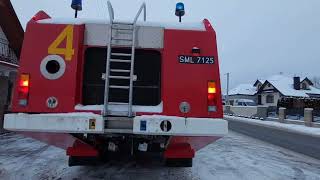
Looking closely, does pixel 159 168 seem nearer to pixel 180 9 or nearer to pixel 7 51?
pixel 180 9

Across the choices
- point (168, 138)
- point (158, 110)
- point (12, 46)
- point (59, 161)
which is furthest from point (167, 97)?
point (12, 46)

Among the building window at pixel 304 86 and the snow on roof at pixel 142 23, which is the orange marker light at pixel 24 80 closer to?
the snow on roof at pixel 142 23

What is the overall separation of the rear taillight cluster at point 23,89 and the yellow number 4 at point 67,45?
50 centimetres

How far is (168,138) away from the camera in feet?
19.4

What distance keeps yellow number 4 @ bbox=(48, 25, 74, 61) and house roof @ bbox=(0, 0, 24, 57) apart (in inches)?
517

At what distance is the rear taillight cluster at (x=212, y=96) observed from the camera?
5875 mm

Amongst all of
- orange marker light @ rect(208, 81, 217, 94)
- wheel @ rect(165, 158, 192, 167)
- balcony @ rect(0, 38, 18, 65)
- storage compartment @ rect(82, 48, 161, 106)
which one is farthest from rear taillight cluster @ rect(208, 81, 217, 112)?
balcony @ rect(0, 38, 18, 65)

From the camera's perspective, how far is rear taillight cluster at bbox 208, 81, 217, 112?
5875 millimetres

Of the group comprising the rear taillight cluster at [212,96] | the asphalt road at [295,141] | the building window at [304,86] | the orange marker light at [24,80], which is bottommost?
the asphalt road at [295,141]

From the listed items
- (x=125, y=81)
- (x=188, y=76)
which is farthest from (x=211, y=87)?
(x=125, y=81)

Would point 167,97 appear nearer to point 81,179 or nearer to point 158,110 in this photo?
point 158,110

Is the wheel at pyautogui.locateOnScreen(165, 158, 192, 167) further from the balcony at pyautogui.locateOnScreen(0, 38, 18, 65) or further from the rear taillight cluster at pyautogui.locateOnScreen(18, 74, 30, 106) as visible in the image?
the balcony at pyautogui.locateOnScreen(0, 38, 18, 65)

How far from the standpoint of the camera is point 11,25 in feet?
59.4

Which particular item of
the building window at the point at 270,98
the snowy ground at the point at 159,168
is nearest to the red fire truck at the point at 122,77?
the snowy ground at the point at 159,168
